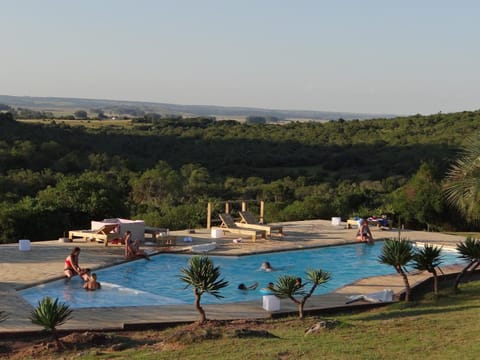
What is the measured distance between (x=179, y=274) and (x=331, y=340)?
712 cm

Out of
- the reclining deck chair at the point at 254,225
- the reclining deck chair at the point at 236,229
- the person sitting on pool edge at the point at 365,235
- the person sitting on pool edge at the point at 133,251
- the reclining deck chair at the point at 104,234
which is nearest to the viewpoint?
the person sitting on pool edge at the point at 133,251

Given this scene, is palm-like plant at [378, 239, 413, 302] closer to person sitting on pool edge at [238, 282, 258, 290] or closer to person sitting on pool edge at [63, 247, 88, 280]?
person sitting on pool edge at [238, 282, 258, 290]

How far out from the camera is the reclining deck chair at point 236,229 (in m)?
17.9

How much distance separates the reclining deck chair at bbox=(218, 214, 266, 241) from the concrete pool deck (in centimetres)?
23

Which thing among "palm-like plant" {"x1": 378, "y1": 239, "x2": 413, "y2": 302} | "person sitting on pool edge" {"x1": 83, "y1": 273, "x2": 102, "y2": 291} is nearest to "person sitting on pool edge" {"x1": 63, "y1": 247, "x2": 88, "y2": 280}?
"person sitting on pool edge" {"x1": 83, "y1": 273, "x2": 102, "y2": 291}

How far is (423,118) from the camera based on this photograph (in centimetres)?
5794

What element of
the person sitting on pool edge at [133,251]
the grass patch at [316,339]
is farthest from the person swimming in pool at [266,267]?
the grass patch at [316,339]

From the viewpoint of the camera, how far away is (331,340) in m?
7.38

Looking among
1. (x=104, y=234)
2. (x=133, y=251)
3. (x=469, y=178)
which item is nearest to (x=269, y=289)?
(x=469, y=178)

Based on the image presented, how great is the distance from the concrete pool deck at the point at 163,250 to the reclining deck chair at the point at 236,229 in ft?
0.75

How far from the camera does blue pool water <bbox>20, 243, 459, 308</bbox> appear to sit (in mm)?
11375

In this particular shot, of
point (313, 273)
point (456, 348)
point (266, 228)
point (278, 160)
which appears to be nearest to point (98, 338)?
point (313, 273)

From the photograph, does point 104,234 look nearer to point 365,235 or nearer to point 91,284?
point 91,284

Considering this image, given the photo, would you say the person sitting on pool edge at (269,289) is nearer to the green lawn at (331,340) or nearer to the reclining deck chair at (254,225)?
the green lawn at (331,340)
